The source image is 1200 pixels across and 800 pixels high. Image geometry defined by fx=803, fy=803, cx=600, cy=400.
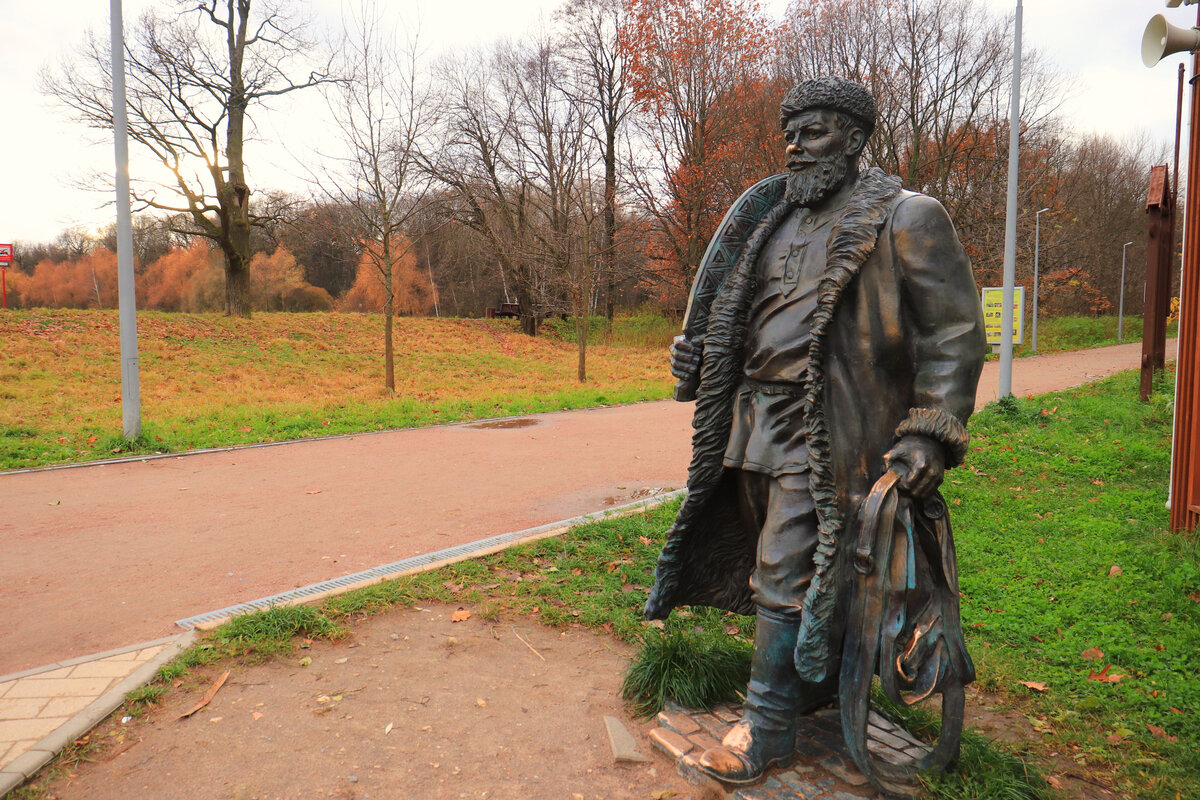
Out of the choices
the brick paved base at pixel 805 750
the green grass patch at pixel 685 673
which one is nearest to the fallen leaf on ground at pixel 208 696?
the green grass patch at pixel 685 673

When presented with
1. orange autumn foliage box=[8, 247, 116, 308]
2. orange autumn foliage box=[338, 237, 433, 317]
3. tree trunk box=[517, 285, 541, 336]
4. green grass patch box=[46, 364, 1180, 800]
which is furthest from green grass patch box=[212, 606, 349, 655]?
orange autumn foliage box=[338, 237, 433, 317]

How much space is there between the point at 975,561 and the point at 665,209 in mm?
24600

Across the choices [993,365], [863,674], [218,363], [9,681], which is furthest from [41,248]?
[863,674]

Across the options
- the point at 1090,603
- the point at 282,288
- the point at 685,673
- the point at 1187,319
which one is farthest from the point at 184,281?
the point at 1090,603

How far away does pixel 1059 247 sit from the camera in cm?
3681

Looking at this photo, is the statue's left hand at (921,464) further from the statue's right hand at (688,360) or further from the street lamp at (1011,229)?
the street lamp at (1011,229)

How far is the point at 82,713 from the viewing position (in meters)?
3.37

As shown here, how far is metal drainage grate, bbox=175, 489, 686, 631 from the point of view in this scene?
4562 mm

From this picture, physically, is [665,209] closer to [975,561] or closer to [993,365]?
[993,365]

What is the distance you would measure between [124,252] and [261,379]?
7473mm

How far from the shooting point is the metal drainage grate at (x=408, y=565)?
15.0 ft

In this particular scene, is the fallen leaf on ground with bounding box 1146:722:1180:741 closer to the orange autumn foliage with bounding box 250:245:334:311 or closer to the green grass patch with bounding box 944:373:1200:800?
the green grass patch with bounding box 944:373:1200:800

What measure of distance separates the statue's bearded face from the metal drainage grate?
363 cm

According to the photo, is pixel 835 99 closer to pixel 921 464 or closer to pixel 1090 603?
pixel 921 464
